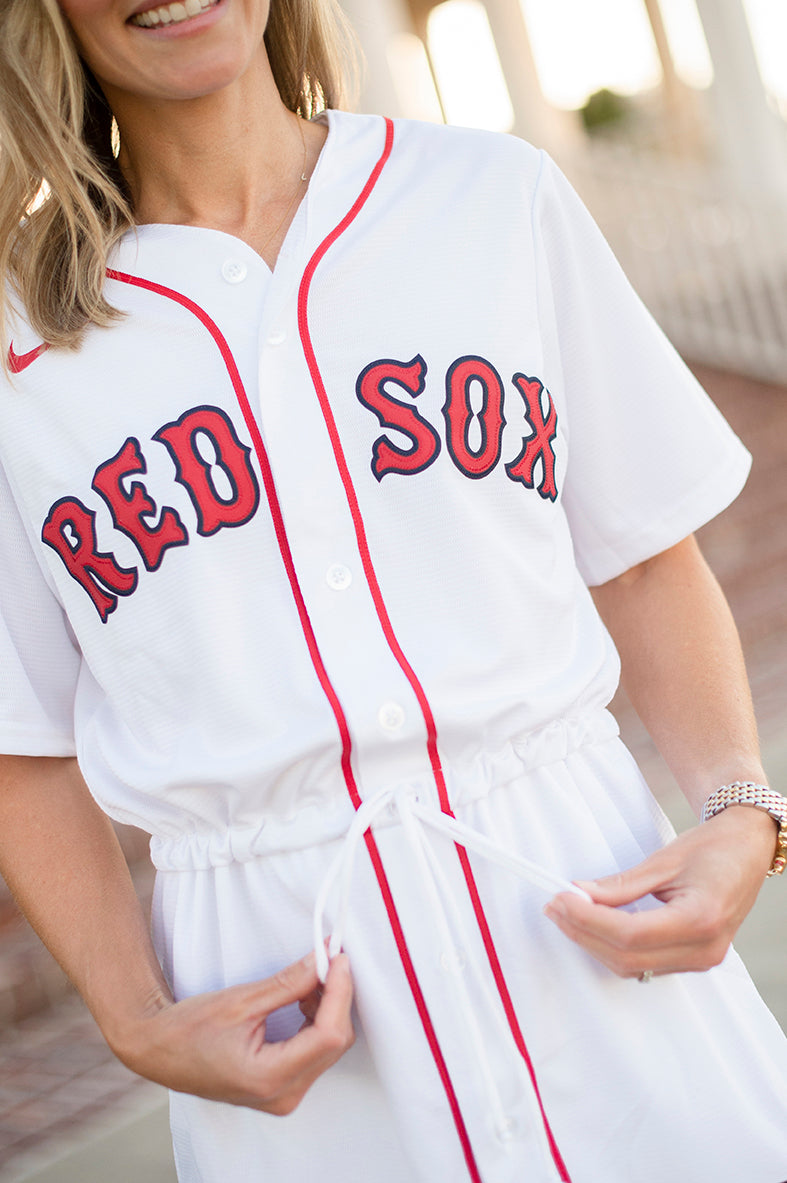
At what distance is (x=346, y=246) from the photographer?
4.21 ft

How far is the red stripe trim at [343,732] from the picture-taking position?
1165 mm

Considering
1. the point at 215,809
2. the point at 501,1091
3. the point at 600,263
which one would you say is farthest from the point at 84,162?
the point at 501,1091

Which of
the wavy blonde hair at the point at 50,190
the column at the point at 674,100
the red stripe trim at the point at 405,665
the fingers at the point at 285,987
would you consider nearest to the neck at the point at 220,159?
the wavy blonde hair at the point at 50,190

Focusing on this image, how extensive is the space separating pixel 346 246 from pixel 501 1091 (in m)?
0.85

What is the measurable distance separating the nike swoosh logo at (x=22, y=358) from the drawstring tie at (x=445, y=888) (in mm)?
575

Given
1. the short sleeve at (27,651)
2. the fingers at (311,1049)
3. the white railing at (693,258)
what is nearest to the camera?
the fingers at (311,1049)

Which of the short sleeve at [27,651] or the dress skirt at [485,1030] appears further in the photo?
the short sleeve at [27,651]

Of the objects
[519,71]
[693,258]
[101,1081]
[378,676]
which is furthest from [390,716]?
[519,71]

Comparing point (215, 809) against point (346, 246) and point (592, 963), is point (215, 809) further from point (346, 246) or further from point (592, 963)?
point (346, 246)

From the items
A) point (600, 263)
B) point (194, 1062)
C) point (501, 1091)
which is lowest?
point (501, 1091)

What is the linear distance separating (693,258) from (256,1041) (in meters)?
8.89

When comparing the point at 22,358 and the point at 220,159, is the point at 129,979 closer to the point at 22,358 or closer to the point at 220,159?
the point at 22,358

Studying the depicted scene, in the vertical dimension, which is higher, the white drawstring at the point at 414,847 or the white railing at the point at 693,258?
the white drawstring at the point at 414,847

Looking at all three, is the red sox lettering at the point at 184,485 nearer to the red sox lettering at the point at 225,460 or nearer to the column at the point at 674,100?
the red sox lettering at the point at 225,460
